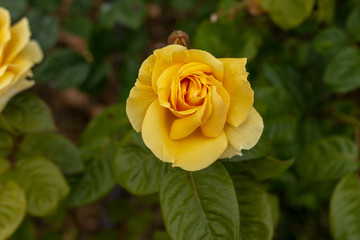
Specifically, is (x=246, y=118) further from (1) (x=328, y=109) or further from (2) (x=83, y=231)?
(2) (x=83, y=231)

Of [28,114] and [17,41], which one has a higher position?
[17,41]

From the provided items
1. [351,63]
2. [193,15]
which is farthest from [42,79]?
[351,63]

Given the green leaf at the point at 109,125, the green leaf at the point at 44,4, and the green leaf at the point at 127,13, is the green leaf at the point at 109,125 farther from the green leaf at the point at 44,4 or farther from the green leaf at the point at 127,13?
→ the green leaf at the point at 44,4

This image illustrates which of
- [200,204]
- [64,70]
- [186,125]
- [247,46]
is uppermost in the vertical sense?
[186,125]

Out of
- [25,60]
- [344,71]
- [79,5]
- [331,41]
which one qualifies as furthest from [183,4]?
[25,60]

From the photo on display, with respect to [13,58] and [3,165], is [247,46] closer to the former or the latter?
[13,58]

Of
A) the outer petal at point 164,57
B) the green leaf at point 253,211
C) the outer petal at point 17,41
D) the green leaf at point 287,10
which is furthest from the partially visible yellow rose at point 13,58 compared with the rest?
the green leaf at point 287,10

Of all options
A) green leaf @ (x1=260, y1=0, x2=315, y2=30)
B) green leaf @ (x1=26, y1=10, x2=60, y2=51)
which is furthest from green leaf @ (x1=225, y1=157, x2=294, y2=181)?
green leaf @ (x1=26, y1=10, x2=60, y2=51)

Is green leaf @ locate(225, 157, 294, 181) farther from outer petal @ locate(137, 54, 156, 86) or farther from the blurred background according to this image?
outer petal @ locate(137, 54, 156, 86)
